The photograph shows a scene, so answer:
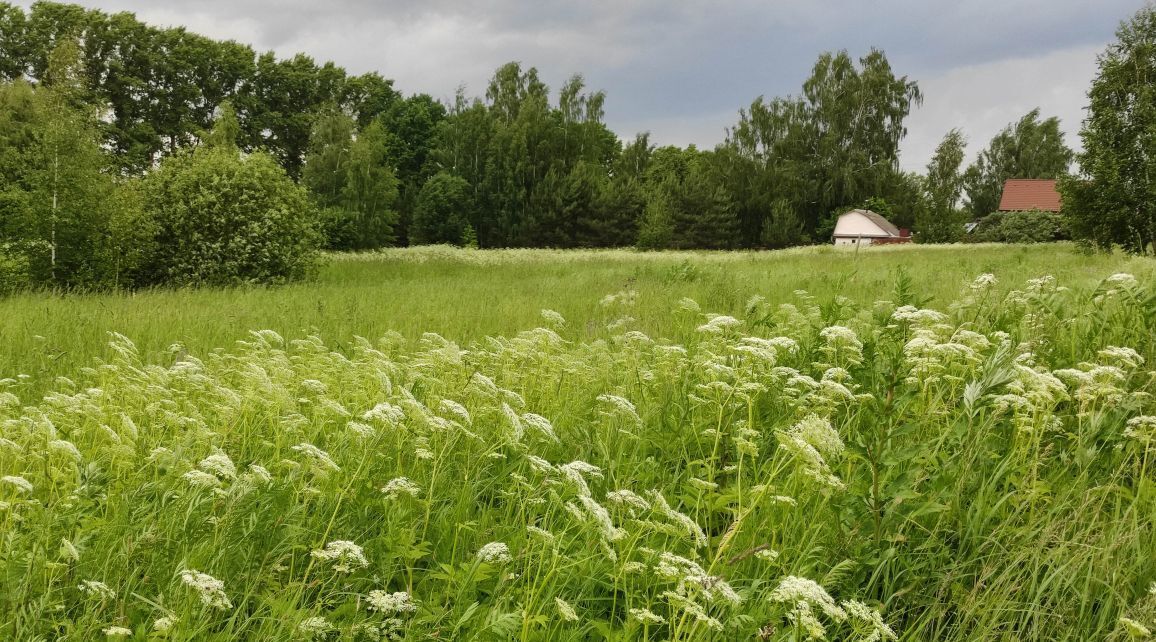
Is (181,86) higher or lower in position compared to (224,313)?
higher

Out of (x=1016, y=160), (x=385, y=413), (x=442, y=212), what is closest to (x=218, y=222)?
(x=385, y=413)

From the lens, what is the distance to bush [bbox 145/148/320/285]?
52.9ft

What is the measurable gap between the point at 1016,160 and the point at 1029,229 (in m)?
23.9

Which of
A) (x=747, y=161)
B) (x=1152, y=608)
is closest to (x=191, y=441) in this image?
(x=1152, y=608)

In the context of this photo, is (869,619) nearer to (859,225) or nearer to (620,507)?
(620,507)

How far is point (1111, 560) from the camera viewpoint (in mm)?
2500

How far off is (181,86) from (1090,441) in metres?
58.5

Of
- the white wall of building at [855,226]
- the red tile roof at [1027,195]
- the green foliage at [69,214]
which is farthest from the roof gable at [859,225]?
the green foliage at [69,214]

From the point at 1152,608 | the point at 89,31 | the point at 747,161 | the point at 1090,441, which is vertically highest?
the point at 89,31

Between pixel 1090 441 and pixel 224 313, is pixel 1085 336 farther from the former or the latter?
pixel 224 313

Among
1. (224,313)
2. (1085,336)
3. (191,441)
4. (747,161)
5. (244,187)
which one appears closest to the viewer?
(191,441)

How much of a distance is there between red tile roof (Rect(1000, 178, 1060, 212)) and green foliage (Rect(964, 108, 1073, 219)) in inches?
302

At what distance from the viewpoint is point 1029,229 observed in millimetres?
45844

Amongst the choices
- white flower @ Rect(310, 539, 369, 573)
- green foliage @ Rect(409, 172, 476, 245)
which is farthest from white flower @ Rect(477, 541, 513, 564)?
green foliage @ Rect(409, 172, 476, 245)
